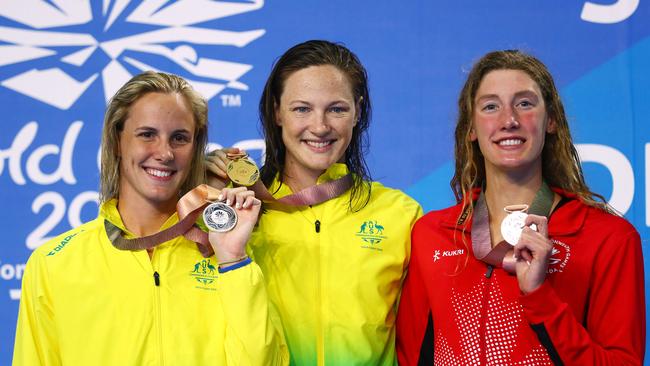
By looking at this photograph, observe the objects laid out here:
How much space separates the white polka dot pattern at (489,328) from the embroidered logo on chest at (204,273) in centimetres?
67

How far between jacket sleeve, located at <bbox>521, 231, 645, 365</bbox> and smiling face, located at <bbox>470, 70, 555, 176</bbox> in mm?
325

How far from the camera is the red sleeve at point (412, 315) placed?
247cm

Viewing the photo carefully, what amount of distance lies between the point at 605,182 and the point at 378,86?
103 cm

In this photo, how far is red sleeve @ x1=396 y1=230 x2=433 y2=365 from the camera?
8.10 feet

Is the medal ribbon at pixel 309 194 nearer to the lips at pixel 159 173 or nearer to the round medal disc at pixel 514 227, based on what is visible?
the lips at pixel 159 173

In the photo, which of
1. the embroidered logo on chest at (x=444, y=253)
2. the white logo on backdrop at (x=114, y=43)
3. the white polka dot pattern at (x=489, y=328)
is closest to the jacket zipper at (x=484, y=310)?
the white polka dot pattern at (x=489, y=328)

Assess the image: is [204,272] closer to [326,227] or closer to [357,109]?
[326,227]

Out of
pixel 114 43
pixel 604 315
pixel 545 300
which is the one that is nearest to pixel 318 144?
pixel 545 300

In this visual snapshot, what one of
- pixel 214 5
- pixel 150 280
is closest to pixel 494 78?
pixel 150 280

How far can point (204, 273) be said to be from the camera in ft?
7.63

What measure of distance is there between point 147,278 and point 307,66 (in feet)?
2.63

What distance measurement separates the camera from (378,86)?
3629 mm

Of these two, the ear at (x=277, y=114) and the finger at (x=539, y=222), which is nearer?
the finger at (x=539, y=222)

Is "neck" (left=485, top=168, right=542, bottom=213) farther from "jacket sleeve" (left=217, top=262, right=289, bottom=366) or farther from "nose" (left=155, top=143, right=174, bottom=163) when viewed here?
"nose" (left=155, top=143, right=174, bottom=163)
